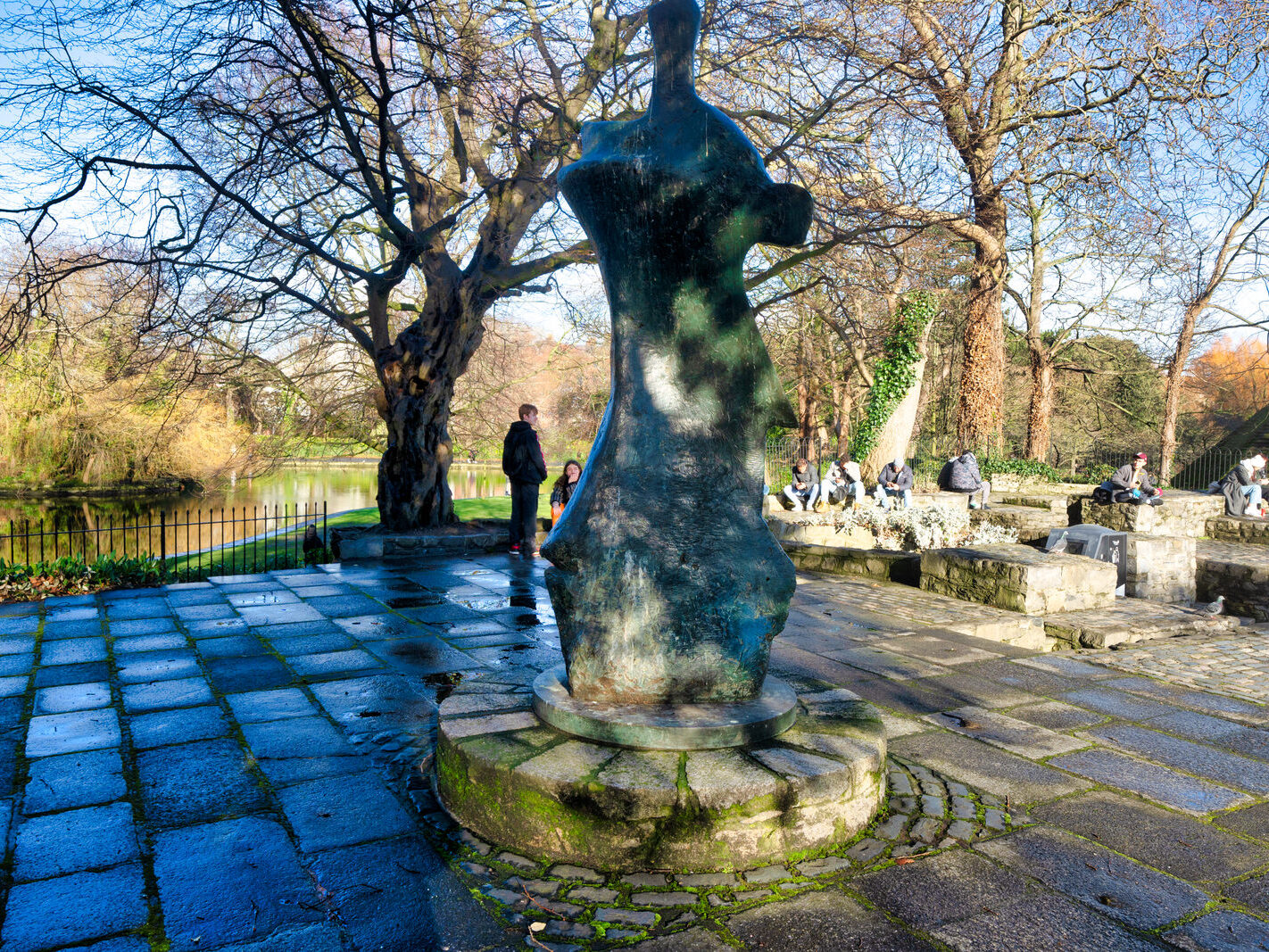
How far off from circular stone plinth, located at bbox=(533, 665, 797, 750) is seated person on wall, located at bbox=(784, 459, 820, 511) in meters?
13.1

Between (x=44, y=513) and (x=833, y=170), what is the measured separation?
1932 centimetres

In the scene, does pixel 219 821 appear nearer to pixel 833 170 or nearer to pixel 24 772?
pixel 24 772

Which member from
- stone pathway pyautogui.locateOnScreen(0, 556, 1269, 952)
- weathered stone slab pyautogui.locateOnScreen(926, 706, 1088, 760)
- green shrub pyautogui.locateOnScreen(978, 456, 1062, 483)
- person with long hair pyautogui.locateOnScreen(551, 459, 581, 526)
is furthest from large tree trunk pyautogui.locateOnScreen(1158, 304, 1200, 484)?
weathered stone slab pyautogui.locateOnScreen(926, 706, 1088, 760)

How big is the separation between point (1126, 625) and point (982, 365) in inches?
570

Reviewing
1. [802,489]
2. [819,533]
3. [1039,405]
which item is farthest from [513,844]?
[1039,405]

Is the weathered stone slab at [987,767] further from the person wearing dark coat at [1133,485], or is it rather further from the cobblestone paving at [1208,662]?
the person wearing dark coat at [1133,485]

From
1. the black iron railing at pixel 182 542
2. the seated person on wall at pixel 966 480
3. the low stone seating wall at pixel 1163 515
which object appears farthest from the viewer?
the seated person on wall at pixel 966 480

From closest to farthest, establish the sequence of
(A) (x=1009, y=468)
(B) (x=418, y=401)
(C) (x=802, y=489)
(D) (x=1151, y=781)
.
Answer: (D) (x=1151, y=781) → (B) (x=418, y=401) → (C) (x=802, y=489) → (A) (x=1009, y=468)

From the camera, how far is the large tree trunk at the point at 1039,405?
23.8m

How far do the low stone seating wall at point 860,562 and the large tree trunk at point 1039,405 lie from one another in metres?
15.9

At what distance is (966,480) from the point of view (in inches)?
664

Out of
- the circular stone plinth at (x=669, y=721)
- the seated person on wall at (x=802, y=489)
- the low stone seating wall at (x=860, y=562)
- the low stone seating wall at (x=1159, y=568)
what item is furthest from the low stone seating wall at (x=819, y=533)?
the circular stone plinth at (x=669, y=721)

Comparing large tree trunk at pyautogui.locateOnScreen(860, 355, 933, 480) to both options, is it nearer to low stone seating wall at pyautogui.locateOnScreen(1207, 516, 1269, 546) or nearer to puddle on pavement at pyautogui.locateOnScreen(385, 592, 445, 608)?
low stone seating wall at pyautogui.locateOnScreen(1207, 516, 1269, 546)

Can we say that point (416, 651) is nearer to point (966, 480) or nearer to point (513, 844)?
point (513, 844)
